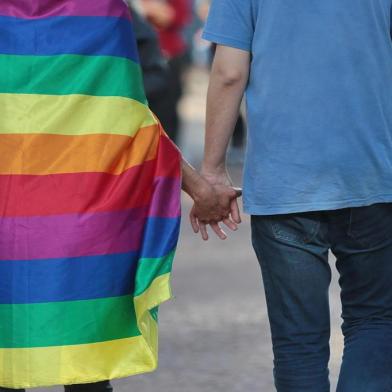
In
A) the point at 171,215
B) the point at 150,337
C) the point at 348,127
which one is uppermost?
the point at 348,127

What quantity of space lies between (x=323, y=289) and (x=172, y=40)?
812 cm

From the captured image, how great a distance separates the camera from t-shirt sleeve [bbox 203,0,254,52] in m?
4.06

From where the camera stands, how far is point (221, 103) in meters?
4.17

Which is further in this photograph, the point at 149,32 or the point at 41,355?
the point at 149,32

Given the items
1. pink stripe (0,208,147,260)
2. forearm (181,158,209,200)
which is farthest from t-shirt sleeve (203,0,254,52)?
pink stripe (0,208,147,260)

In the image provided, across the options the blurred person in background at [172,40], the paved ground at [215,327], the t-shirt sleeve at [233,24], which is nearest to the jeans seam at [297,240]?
the t-shirt sleeve at [233,24]

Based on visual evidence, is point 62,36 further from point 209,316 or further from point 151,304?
point 209,316

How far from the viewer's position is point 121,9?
13.0 ft

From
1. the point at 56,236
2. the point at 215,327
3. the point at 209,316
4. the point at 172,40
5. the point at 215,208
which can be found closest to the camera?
the point at 56,236

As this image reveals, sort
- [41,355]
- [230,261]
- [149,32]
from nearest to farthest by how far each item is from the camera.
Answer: [41,355]
[149,32]
[230,261]

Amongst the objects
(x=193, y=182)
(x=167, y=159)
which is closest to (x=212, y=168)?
(x=193, y=182)

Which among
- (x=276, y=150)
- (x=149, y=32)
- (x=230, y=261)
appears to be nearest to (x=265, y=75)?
(x=276, y=150)

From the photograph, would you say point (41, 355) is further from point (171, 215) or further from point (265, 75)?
point (265, 75)

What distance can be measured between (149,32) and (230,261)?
1617mm
